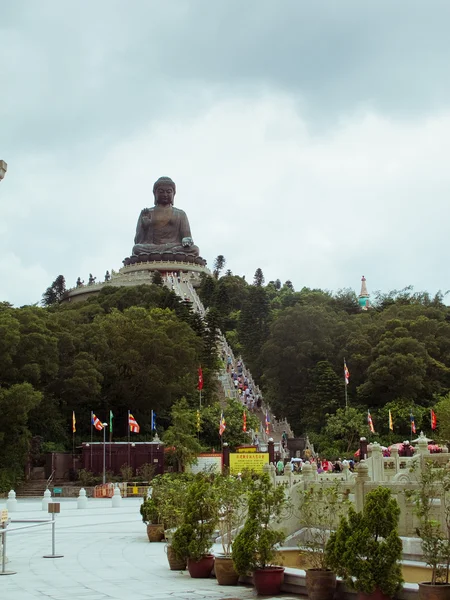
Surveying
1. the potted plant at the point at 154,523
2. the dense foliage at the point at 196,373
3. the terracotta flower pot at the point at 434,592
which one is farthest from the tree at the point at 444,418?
the terracotta flower pot at the point at 434,592

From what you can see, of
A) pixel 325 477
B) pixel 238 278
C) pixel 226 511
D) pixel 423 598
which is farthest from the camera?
pixel 238 278

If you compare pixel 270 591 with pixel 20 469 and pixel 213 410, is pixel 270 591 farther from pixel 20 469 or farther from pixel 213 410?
pixel 213 410

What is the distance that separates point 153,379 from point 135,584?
34.7 metres

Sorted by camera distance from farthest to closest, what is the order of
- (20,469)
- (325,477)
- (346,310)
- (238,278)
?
1. (238,278)
2. (346,310)
3. (20,469)
4. (325,477)

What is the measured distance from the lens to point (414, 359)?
50094mm

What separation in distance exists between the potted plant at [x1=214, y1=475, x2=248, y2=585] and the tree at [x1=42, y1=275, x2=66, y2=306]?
281ft

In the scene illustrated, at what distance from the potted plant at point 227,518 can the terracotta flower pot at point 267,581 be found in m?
0.68

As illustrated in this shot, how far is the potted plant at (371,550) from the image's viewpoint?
957 centimetres

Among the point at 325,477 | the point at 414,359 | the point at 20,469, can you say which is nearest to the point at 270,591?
the point at 325,477

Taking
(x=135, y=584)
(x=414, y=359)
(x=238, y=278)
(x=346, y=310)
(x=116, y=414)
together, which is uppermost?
(x=238, y=278)

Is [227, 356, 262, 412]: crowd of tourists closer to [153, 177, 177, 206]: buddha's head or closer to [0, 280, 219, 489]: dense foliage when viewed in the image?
[0, 280, 219, 489]: dense foliage

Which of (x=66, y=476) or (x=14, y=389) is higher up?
(x=14, y=389)

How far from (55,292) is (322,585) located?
97711mm

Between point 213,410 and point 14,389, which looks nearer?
point 14,389
